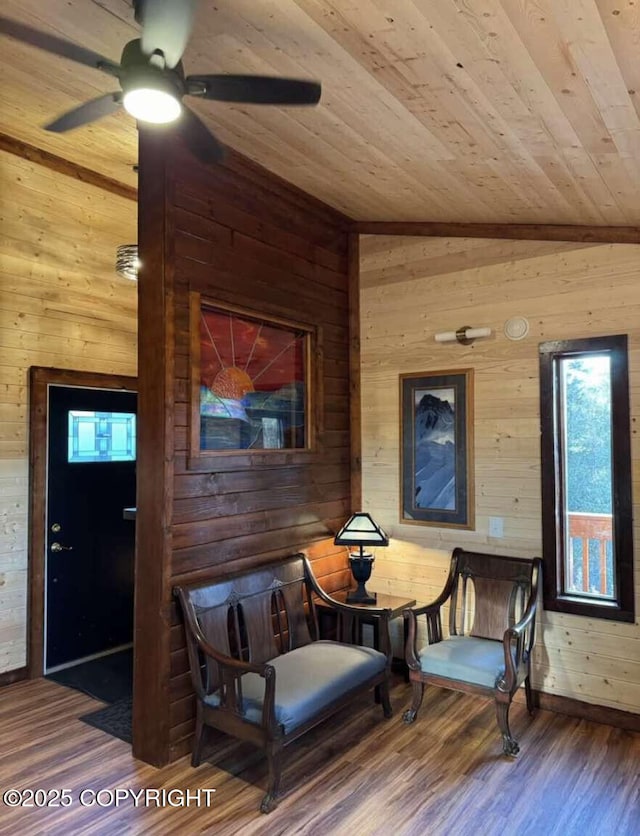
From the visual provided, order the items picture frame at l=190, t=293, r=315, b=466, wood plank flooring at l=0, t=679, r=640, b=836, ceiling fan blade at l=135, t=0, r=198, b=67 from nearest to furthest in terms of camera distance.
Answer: ceiling fan blade at l=135, t=0, r=198, b=67
wood plank flooring at l=0, t=679, r=640, b=836
picture frame at l=190, t=293, r=315, b=466

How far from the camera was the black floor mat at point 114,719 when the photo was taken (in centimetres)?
313

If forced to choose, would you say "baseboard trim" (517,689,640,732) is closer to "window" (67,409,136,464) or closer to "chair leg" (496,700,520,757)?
"chair leg" (496,700,520,757)

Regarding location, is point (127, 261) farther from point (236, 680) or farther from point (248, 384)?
point (236, 680)

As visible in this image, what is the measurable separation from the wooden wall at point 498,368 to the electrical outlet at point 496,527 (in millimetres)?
38

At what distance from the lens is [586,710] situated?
325 centimetres

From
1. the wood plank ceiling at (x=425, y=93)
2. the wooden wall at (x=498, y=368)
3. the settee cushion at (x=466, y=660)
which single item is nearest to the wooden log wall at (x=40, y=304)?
the wood plank ceiling at (x=425, y=93)

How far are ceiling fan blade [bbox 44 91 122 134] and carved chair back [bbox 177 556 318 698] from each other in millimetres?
2074

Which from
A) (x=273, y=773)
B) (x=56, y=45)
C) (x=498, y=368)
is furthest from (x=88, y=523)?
(x=56, y=45)

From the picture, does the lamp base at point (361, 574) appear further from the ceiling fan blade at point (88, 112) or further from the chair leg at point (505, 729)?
the ceiling fan blade at point (88, 112)

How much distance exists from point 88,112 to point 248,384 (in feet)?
5.33

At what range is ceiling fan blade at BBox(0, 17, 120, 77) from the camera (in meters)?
1.76

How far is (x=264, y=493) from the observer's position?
345 cm

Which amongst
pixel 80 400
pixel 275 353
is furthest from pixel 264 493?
pixel 80 400

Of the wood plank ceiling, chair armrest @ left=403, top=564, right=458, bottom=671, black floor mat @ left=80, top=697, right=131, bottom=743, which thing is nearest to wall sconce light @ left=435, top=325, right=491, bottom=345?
the wood plank ceiling
